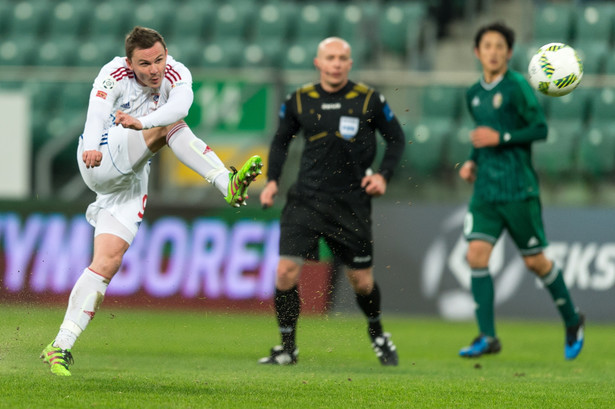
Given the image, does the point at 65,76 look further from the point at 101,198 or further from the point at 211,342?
the point at 101,198

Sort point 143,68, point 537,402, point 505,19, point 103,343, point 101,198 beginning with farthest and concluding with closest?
point 505,19
point 103,343
point 101,198
point 143,68
point 537,402

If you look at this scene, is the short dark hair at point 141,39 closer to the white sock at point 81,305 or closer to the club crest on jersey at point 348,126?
the white sock at point 81,305

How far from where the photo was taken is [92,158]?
19.3 feet

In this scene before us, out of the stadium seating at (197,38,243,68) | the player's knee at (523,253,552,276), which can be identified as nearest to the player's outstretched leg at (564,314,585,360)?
the player's knee at (523,253,552,276)

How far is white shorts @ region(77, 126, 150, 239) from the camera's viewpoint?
251 inches

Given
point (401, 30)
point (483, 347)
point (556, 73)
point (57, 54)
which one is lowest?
point (483, 347)

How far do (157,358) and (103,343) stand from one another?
1067 millimetres

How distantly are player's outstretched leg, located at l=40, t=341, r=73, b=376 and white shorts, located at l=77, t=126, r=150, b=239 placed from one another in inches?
29.5

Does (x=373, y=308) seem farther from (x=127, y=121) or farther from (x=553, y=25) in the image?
(x=553, y=25)

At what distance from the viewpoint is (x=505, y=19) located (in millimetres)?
14984

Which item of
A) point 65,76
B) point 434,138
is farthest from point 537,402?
point 65,76

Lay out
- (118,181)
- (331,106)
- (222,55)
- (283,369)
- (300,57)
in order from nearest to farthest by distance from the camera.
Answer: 1. (118,181)
2. (283,369)
3. (331,106)
4. (300,57)
5. (222,55)

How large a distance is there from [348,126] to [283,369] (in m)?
1.77

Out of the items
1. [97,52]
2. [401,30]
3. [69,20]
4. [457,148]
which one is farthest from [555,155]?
[69,20]
